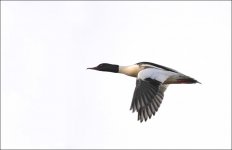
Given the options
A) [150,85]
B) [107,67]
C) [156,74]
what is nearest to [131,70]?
[107,67]

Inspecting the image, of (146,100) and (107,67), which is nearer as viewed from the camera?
(146,100)

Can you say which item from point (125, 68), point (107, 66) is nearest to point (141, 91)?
point (125, 68)

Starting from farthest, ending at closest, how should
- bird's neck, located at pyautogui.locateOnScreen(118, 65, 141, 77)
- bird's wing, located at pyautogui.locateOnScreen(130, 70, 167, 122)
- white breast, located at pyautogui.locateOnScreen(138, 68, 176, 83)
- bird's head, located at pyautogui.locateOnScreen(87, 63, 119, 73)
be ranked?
bird's head, located at pyautogui.locateOnScreen(87, 63, 119, 73) < bird's neck, located at pyautogui.locateOnScreen(118, 65, 141, 77) < white breast, located at pyautogui.locateOnScreen(138, 68, 176, 83) < bird's wing, located at pyautogui.locateOnScreen(130, 70, 167, 122)

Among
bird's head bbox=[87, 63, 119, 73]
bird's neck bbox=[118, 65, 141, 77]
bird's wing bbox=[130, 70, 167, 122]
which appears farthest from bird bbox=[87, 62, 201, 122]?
bird's head bbox=[87, 63, 119, 73]

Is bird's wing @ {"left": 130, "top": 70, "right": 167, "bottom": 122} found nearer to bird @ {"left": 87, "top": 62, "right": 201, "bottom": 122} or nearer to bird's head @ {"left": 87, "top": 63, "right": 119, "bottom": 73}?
bird @ {"left": 87, "top": 62, "right": 201, "bottom": 122}

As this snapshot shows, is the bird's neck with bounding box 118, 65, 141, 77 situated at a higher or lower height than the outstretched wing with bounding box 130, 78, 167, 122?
higher

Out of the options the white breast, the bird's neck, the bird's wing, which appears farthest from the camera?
the bird's neck

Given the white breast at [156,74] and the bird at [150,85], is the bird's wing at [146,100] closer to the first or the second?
the bird at [150,85]

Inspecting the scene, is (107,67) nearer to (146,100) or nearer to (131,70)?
(131,70)

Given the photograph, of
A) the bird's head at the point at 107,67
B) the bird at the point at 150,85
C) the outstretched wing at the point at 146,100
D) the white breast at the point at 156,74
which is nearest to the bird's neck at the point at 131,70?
the bird at the point at 150,85
